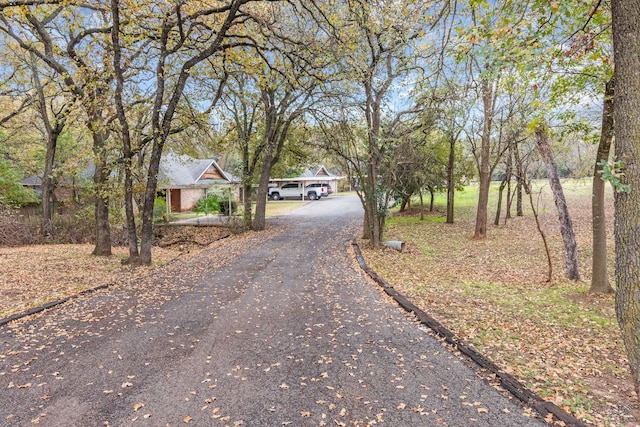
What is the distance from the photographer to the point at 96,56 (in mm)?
10469

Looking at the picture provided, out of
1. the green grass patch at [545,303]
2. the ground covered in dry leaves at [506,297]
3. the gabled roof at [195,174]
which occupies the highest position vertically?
the gabled roof at [195,174]

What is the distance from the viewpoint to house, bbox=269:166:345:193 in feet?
121

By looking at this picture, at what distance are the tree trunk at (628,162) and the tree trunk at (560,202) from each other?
519 centimetres

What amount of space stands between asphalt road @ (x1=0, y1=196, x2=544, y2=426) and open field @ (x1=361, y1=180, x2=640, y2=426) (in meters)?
0.62

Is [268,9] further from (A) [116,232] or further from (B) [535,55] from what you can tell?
(A) [116,232]

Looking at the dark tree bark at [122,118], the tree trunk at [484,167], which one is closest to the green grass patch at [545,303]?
the tree trunk at [484,167]

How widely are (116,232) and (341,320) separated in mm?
13302

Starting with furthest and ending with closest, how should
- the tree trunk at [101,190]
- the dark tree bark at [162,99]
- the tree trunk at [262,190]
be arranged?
the tree trunk at [262,190]
the tree trunk at [101,190]
the dark tree bark at [162,99]

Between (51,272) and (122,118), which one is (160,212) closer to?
(51,272)

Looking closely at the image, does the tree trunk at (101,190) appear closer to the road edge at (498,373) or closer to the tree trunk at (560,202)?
the road edge at (498,373)

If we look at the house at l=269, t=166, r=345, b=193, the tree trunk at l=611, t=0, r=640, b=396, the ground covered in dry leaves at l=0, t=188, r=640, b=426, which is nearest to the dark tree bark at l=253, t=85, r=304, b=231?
the ground covered in dry leaves at l=0, t=188, r=640, b=426

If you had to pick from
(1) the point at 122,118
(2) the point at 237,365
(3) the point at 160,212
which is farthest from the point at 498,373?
(3) the point at 160,212

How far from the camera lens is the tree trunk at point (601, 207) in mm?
6066

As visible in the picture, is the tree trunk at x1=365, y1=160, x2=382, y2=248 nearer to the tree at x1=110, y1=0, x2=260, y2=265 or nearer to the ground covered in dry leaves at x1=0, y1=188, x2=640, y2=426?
the ground covered in dry leaves at x1=0, y1=188, x2=640, y2=426
